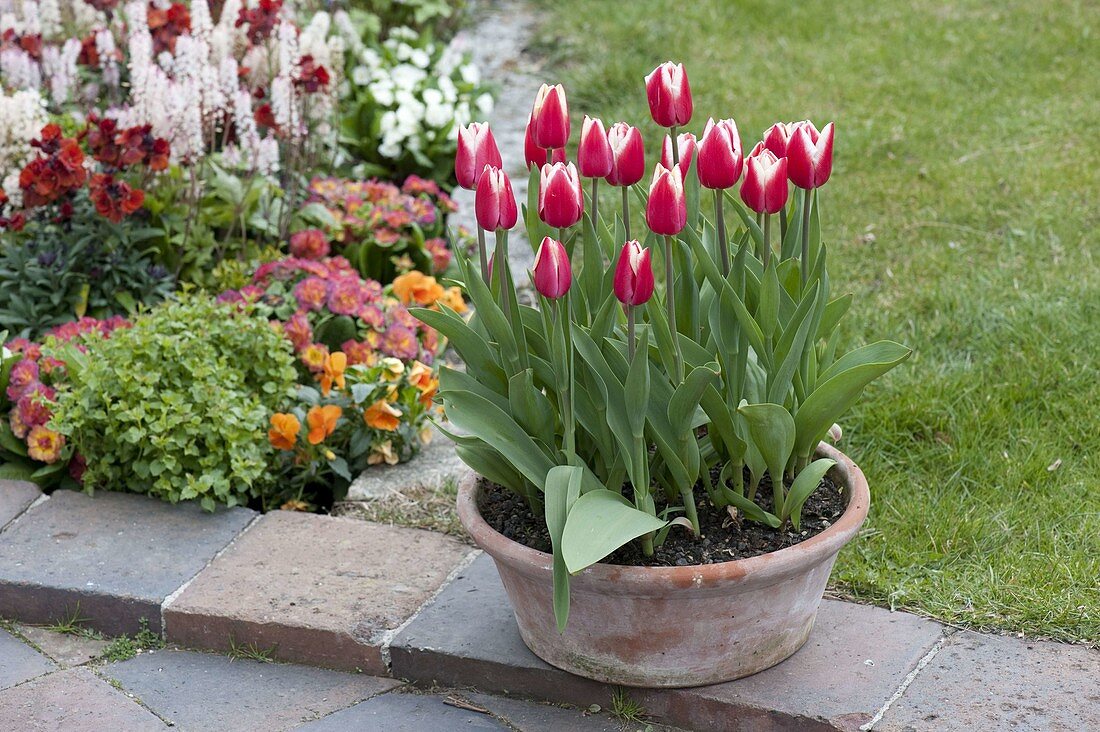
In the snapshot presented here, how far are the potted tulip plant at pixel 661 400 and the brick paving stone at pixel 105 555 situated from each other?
0.71m

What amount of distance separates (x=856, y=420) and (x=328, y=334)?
1.38 m

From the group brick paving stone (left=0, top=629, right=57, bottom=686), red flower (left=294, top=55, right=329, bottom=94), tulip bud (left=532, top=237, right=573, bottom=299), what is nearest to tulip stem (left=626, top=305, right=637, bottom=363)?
tulip bud (left=532, top=237, right=573, bottom=299)

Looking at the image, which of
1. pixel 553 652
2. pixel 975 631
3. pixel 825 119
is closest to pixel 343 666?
pixel 553 652

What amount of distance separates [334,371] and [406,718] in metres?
1.05

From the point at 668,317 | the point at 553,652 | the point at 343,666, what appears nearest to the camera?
the point at 668,317

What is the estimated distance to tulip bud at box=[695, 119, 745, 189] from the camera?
1976mm

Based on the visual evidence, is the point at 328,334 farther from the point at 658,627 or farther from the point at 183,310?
the point at 658,627

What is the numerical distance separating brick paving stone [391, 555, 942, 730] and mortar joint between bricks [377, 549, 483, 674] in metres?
0.01

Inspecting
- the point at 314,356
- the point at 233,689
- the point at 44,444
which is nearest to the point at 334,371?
the point at 314,356

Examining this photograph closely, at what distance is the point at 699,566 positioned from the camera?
6.73 ft

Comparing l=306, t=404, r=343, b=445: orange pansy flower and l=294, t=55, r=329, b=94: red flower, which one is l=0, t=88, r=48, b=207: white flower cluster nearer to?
l=294, t=55, r=329, b=94: red flower

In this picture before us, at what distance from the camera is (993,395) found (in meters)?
3.10

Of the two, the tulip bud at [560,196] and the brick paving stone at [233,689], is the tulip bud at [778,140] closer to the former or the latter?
the tulip bud at [560,196]

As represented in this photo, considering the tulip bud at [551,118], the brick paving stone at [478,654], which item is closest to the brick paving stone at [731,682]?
the brick paving stone at [478,654]
